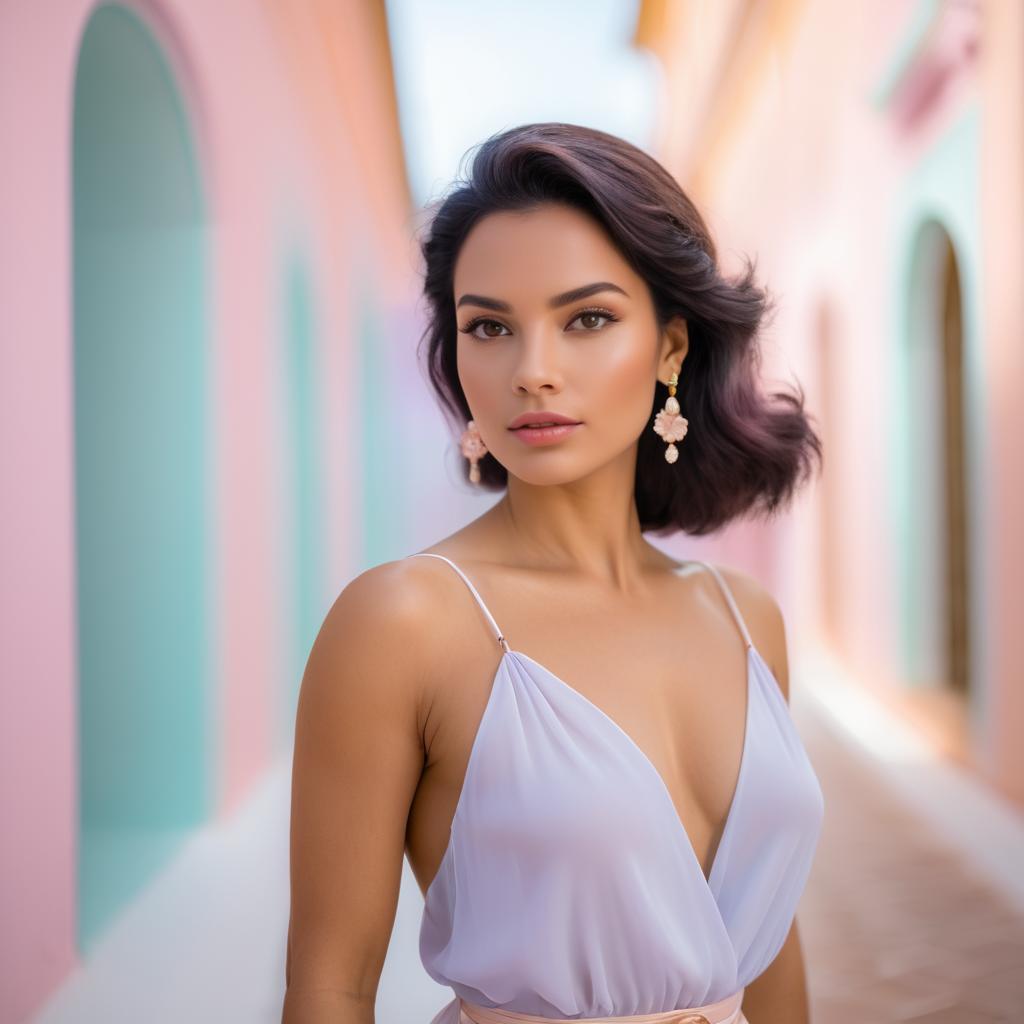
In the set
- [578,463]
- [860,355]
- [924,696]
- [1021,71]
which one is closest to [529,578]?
[578,463]

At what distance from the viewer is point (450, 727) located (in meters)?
1.57

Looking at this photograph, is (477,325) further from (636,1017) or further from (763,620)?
(636,1017)

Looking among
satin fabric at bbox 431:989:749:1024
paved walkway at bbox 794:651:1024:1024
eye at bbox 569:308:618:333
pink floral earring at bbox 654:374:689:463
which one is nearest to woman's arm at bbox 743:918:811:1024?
satin fabric at bbox 431:989:749:1024

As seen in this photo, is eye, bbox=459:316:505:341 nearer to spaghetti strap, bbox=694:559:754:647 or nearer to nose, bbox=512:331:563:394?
nose, bbox=512:331:563:394

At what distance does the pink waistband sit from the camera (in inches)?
63.0

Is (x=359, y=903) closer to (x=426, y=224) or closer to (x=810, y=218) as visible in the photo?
(x=426, y=224)

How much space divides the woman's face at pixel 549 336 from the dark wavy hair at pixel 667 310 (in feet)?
0.16

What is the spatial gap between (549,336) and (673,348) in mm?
345

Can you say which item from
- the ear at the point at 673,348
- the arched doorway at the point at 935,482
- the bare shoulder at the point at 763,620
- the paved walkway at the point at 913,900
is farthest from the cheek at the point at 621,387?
the arched doorway at the point at 935,482

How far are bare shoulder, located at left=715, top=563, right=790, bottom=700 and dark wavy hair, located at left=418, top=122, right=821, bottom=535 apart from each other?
0.17 metres

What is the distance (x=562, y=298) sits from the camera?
1654mm

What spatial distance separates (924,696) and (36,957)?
642 cm

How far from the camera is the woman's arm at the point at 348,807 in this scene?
4.89 ft

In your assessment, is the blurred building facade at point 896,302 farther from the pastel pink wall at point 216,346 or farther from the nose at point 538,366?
the pastel pink wall at point 216,346
